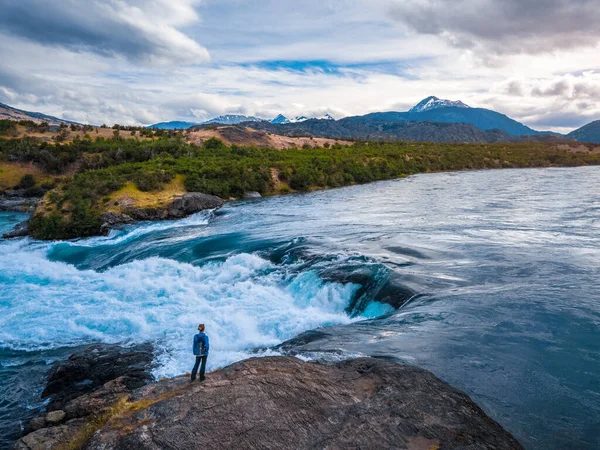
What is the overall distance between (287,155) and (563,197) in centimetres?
2982

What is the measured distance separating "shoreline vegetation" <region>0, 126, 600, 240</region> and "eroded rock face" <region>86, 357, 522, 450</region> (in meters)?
24.3

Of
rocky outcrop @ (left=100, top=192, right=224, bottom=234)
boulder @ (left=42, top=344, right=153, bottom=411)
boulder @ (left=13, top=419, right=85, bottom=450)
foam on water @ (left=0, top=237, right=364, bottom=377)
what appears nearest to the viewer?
boulder @ (left=13, top=419, right=85, bottom=450)

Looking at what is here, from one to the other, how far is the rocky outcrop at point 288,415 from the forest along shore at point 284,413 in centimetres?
2

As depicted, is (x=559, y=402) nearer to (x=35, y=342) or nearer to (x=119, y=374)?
(x=119, y=374)

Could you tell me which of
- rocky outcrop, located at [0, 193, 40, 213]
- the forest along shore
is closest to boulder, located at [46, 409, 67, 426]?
the forest along shore

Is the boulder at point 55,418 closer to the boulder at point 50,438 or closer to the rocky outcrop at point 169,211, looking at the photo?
the boulder at point 50,438

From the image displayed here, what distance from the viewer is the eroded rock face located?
6371mm

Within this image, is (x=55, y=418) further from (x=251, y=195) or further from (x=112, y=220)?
(x=251, y=195)

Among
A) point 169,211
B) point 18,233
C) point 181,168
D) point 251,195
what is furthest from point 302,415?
point 251,195

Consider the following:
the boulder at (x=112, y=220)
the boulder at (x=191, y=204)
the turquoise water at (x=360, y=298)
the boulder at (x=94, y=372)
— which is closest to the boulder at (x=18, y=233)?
the turquoise water at (x=360, y=298)

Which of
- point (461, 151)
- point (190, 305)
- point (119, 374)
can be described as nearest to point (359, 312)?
point (190, 305)

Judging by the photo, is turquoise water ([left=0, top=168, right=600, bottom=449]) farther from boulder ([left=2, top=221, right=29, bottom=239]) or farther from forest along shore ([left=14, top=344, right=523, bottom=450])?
boulder ([left=2, top=221, right=29, bottom=239])

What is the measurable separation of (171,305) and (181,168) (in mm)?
24601

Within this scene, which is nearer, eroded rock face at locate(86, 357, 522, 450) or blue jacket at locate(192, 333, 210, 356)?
eroded rock face at locate(86, 357, 522, 450)
